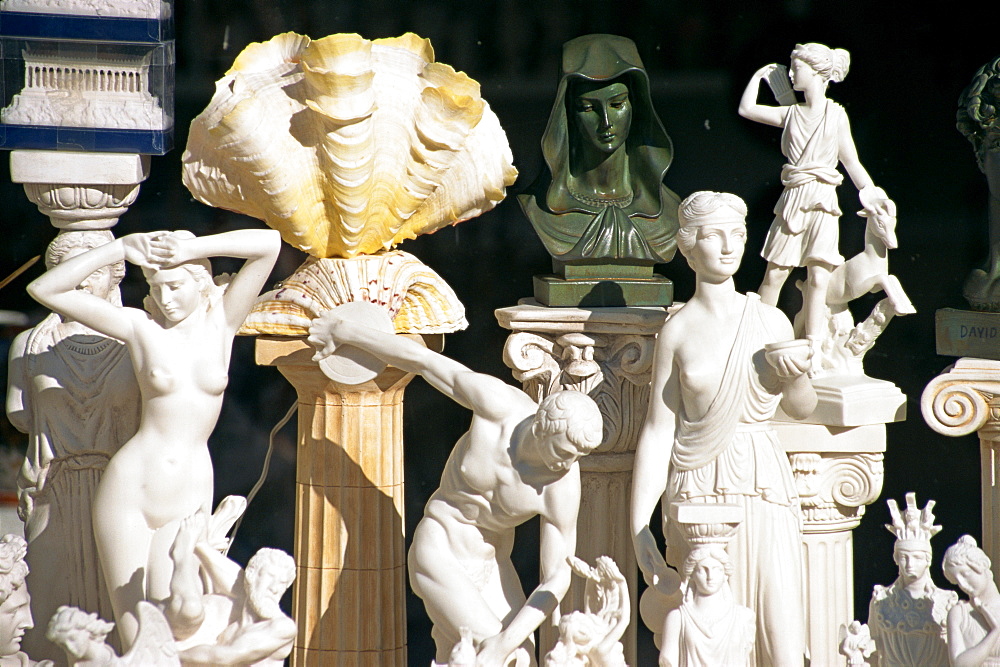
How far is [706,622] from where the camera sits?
5.41 metres

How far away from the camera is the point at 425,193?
20.9 feet

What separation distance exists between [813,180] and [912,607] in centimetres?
157

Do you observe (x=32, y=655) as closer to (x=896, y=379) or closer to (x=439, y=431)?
(x=439, y=431)

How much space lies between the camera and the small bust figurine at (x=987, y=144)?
22.2 feet

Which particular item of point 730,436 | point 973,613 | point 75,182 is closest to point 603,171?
point 730,436

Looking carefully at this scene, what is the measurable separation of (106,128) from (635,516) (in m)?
2.42

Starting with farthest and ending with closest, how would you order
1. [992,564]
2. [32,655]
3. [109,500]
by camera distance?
[992,564]
[32,655]
[109,500]

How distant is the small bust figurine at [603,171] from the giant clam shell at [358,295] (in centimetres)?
55

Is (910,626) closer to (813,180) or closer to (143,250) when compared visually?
(813,180)

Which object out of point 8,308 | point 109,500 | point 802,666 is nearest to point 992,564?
point 802,666

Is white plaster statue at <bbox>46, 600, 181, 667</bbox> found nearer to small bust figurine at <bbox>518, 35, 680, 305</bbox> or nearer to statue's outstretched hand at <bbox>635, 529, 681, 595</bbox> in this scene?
statue's outstretched hand at <bbox>635, 529, 681, 595</bbox>

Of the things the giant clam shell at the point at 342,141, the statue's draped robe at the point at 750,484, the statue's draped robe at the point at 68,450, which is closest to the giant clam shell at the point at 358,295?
the giant clam shell at the point at 342,141

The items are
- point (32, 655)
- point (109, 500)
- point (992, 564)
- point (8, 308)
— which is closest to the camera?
point (109, 500)

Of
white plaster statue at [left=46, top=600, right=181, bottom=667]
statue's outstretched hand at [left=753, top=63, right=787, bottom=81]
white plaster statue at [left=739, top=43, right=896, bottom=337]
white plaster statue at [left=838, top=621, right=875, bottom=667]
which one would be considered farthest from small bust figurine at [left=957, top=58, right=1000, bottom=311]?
white plaster statue at [left=46, top=600, right=181, bottom=667]
